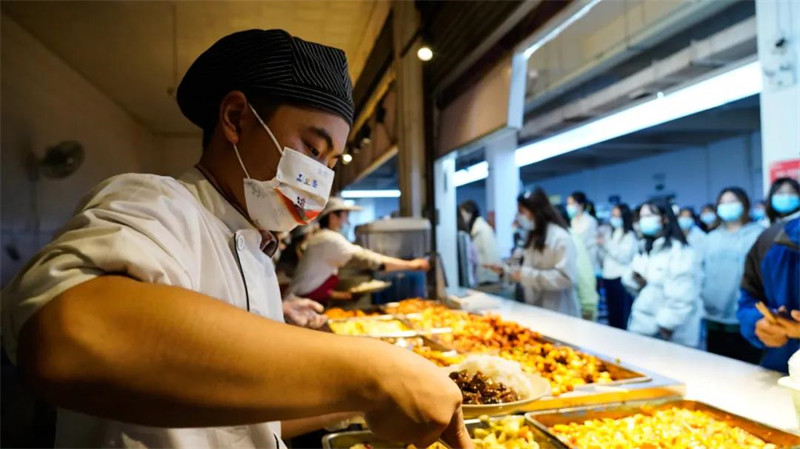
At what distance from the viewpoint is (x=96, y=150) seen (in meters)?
7.00

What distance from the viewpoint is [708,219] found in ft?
21.9

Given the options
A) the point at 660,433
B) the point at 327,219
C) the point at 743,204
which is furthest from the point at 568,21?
the point at 743,204

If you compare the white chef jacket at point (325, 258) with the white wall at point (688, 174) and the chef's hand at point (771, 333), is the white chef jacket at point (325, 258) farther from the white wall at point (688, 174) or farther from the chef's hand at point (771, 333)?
the white wall at point (688, 174)

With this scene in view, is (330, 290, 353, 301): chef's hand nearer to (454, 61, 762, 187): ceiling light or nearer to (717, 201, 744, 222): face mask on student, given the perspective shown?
(454, 61, 762, 187): ceiling light

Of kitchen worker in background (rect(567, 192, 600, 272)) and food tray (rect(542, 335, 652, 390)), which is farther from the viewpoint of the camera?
kitchen worker in background (rect(567, 192, 600, 272))

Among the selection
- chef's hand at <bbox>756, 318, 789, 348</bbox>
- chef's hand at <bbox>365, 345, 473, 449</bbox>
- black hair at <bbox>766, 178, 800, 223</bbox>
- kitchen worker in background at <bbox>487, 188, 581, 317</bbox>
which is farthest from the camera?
kitchen worker in background at <bbox>487, 188, 581, 317</bbox>

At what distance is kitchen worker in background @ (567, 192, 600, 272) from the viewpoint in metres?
7.09

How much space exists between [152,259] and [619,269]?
6939 millimetres

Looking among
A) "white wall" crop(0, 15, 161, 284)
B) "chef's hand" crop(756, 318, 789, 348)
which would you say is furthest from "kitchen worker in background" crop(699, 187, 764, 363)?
"white wall" crop(0, 15, 161, 284)

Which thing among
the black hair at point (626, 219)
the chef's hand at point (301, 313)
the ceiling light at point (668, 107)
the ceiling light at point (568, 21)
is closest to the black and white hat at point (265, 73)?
the chef's hand at point (301, 313)

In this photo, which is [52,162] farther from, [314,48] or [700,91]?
[700,91]

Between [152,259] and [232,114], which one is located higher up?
[232,114]

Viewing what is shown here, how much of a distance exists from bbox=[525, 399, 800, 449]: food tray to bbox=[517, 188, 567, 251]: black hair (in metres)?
2.87

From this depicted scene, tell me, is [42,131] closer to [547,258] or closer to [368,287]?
[368,287]
